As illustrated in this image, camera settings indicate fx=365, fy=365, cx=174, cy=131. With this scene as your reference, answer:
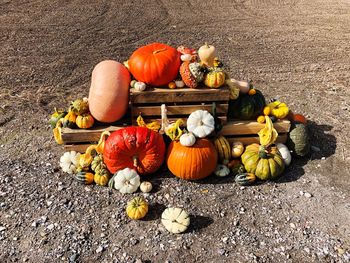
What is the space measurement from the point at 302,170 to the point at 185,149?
1.78 meters

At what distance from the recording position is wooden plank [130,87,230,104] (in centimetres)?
491

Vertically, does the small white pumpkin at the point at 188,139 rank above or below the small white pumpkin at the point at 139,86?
below

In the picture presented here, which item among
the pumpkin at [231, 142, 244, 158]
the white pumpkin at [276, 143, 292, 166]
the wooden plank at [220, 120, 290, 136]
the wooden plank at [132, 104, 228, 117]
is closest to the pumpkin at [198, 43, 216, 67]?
the wooden plank at [132, 104, 228, 117]

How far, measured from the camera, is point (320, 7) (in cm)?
1285

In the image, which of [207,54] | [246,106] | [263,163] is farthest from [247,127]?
[207,54]

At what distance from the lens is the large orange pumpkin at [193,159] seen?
4.69 metres

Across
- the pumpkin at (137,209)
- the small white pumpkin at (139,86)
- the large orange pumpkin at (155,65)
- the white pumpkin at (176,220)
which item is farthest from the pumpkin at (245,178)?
the small white pumpkin at (139,86)

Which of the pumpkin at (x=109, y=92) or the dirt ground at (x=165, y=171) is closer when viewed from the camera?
the dirt ground at (x=165, y=171)

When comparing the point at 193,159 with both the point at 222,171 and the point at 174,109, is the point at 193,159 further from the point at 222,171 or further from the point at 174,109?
the point at 174,109

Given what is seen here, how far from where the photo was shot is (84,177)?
4.80 m

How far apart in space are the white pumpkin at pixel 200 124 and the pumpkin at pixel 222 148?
0.36 meters

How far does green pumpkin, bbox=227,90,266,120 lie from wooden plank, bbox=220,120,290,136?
0.12 meters

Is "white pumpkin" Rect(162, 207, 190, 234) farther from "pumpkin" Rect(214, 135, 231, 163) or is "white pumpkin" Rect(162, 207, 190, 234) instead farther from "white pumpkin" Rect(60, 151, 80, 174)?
"white pumpkin" Rect(60, 151, 80, 174)

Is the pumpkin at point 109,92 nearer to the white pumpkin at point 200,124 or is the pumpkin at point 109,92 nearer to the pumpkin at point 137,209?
the white pumpkin at point 200,124
